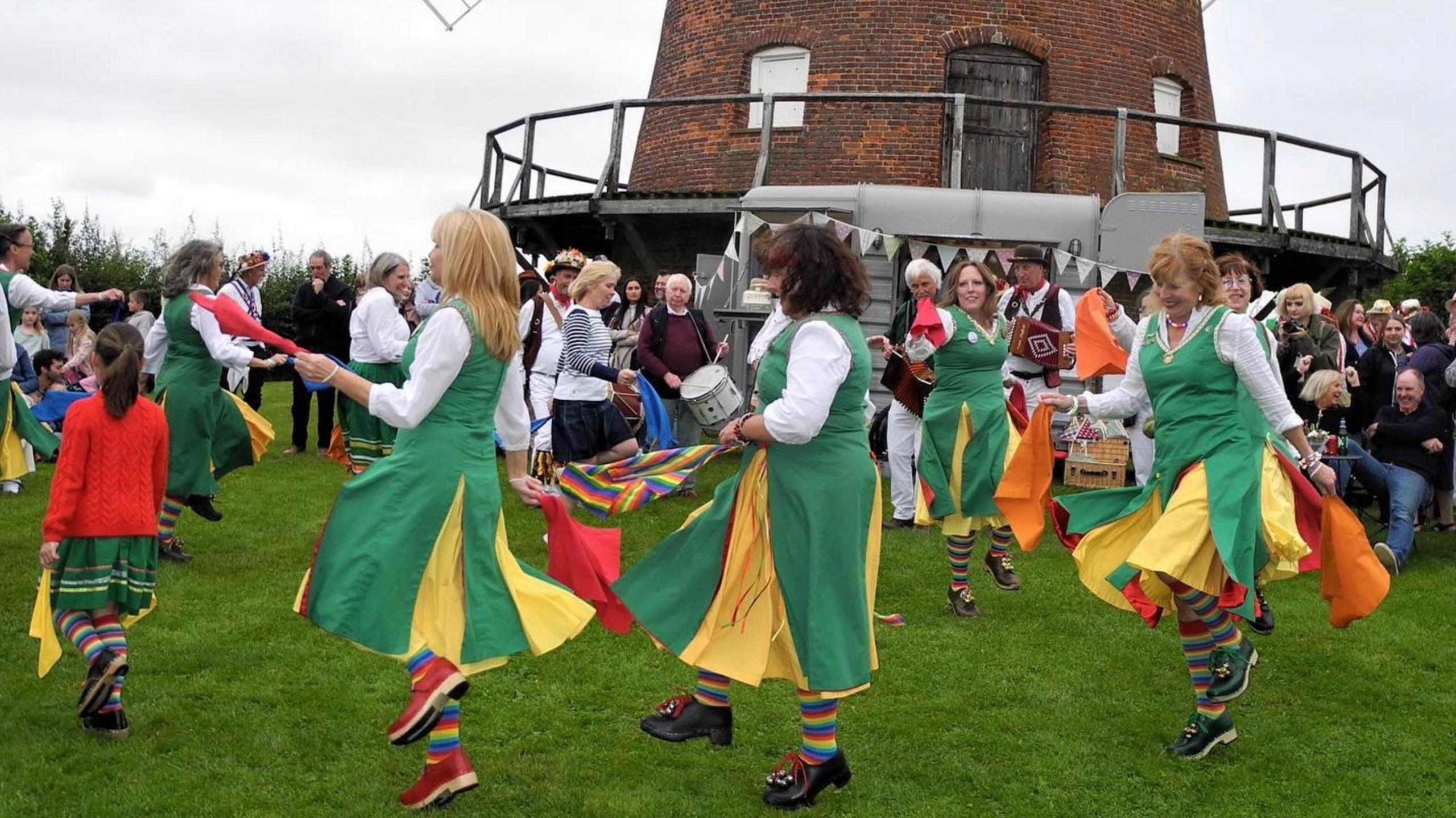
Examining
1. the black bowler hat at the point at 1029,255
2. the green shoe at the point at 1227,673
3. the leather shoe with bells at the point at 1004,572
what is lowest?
the leather shoe with bells at the point at 1004,572

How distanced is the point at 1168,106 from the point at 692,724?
15.9 meters

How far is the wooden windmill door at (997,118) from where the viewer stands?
679 inches

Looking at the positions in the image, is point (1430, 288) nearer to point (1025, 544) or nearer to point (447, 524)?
point (1025, 544)

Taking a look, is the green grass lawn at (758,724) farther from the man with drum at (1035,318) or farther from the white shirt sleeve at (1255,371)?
the man with drum at (1035,318)

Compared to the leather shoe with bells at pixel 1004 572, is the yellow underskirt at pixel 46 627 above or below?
above

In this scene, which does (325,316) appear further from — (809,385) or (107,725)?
(809,385)

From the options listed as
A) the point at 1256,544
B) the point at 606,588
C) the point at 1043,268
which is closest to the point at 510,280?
the point at 606,588

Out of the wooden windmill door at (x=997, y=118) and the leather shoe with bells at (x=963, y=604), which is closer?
the leather shoe with bells at (x=963, y=604)

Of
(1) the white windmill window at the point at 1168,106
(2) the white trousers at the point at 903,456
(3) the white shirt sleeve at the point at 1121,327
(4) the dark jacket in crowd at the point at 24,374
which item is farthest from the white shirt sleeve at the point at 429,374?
(1) the white windmill window at the point at 1168,106

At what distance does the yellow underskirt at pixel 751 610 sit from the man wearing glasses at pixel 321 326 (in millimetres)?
9269

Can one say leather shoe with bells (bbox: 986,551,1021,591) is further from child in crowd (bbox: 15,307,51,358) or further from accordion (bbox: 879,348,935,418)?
child in crowd (bbox: 15,307,51,358)

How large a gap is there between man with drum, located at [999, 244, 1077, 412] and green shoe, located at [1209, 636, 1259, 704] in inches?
134

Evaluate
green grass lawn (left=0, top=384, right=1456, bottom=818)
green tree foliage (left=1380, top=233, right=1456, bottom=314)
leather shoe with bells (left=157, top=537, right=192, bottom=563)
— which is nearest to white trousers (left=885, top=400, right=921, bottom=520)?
green grass lawn (left=0, top=384, right=1456, bottom=818)

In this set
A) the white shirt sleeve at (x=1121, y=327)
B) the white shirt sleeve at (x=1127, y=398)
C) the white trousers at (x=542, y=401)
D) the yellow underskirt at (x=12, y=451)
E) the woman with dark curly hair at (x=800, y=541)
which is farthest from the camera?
the white trousers at (x=542, y=401)
